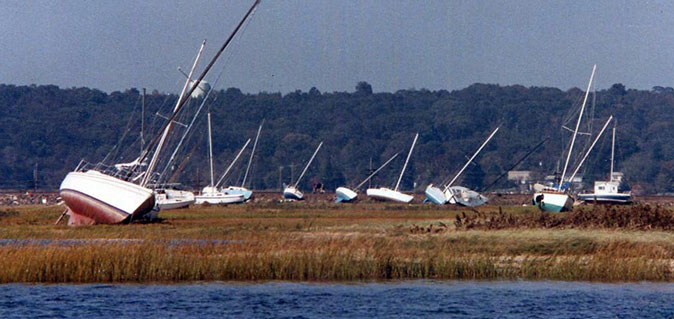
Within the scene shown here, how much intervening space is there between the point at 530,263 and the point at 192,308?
37.3 feet

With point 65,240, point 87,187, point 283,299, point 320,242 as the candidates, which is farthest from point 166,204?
point 283,299

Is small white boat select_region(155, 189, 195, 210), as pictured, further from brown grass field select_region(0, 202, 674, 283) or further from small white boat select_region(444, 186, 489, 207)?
brown grass field select_region(0, 202, 674, 283)

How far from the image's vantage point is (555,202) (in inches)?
2645

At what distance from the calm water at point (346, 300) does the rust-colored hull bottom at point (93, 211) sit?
20.3m

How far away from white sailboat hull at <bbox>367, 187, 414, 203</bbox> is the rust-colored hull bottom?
51545 millimetres

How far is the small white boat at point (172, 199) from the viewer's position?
72562 mm

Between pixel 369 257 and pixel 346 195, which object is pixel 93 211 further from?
pixel 346 195

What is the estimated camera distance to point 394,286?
32.7 m

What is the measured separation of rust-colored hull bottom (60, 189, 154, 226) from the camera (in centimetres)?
5197

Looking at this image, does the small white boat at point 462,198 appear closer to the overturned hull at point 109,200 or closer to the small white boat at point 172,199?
the small white boat at point 172,199

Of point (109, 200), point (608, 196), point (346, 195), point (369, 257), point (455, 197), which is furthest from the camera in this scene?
point (346, 195)

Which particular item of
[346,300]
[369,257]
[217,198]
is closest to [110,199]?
[369,257]

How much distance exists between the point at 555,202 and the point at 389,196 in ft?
124

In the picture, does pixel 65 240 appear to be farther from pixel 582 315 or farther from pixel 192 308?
pixel 582 315
